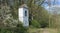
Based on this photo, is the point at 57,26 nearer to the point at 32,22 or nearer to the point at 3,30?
the point at 3,30

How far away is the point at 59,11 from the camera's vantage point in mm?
10883

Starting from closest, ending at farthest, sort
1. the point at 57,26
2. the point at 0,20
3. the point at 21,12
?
1. the point at 57,26
2. the point at 0,20
3. the point at 21,12

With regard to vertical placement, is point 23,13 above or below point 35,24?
above

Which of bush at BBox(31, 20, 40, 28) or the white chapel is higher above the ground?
the white chapel

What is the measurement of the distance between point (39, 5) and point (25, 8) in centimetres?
181

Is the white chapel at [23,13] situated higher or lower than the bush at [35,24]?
higher

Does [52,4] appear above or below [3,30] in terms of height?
above

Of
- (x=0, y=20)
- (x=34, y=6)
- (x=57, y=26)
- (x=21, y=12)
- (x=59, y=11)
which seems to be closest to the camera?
(x=59, y=11)

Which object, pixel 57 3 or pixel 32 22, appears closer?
pixel 57 3

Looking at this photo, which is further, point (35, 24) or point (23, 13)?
point (23, 13)

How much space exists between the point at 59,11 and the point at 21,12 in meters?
5.48

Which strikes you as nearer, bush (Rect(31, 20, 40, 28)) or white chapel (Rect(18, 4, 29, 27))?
white chapel (Rect(18, 4, 29, 27))

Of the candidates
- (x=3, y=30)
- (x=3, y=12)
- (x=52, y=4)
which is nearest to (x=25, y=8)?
(x=3, y=12)

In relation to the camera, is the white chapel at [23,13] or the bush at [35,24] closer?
the white chapel at [23,13]
